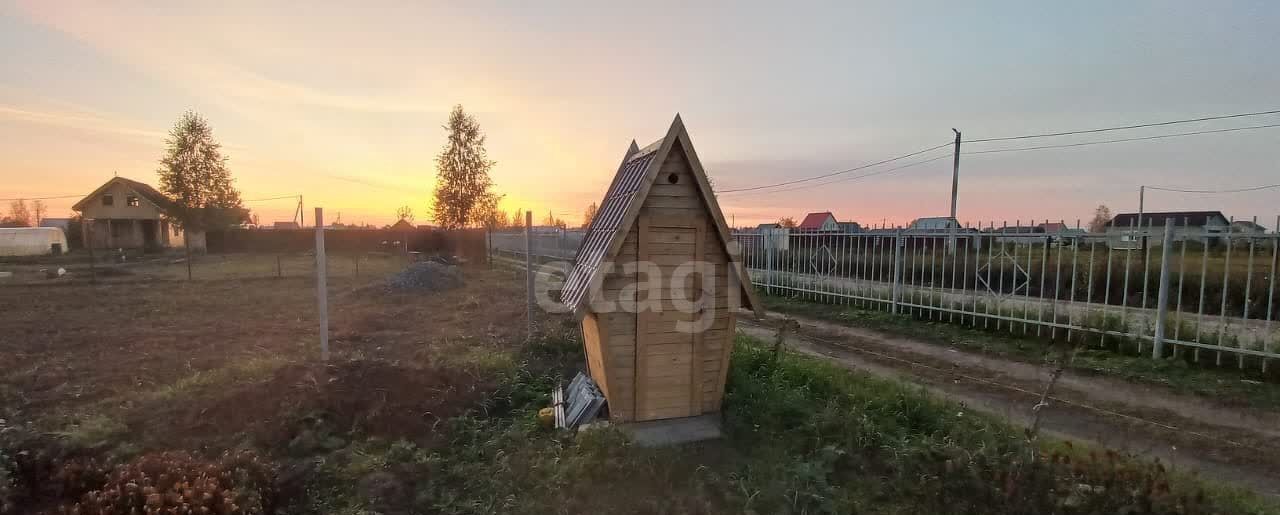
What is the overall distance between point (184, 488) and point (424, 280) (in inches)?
513

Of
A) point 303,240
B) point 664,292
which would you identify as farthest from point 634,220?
point 303,240

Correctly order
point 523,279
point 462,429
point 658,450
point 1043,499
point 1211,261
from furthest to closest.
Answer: point 523,279
point 1211,261
point 462,429
point 658,450
point 1043,499

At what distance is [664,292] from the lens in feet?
14.4

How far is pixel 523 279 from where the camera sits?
1870 cm

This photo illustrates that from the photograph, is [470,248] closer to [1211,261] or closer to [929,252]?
[929,252]

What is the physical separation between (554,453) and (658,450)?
2.85 feet

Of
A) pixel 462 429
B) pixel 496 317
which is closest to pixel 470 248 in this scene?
pixel 496 317

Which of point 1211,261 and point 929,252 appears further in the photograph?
point 929,252

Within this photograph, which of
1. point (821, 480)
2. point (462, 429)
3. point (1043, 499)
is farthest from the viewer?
point (462, 429)

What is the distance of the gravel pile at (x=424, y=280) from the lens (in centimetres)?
1496

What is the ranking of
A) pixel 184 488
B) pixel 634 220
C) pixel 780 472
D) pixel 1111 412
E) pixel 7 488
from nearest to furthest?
pixel 184 488 < pixel 7 488 < pixel 780 472 < pixel 634 220 < pixel 1111 412

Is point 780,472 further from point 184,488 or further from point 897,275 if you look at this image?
point 897,275

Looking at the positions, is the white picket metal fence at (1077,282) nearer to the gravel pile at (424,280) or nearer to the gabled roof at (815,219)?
the gravel pile at (424,280)

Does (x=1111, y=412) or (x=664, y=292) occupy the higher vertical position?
(x=664, y=292)
